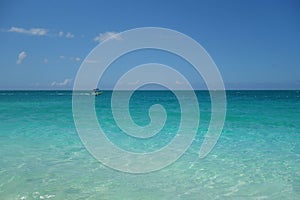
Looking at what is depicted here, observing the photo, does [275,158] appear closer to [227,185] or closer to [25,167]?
[227,185]

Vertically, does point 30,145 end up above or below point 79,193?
below

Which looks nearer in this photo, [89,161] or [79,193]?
[79,193]

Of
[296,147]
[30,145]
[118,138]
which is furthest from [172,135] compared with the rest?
[30,145]

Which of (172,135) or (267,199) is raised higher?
(267,199)

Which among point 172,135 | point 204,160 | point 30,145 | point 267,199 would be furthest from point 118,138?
point 267,199

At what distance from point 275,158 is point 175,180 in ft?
12.8

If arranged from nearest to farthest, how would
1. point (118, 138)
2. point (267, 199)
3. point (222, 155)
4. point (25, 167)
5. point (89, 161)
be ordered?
point (267, 199) → point (25, 167) → point (89, 161) → point (222, 155) → point (118, 138)

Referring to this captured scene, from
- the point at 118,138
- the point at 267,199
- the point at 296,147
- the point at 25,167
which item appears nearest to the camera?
the point at 267,199

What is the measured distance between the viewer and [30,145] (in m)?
10.6

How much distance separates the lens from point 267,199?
18.6 ft

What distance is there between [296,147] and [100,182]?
7591 millimetres

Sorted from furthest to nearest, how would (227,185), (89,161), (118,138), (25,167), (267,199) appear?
(118,138), (89,161), (25,167), (227,185), (267,199)

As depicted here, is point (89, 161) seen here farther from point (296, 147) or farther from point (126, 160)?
point (296, 147)

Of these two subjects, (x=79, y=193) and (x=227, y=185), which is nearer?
(x=79, y=193)
